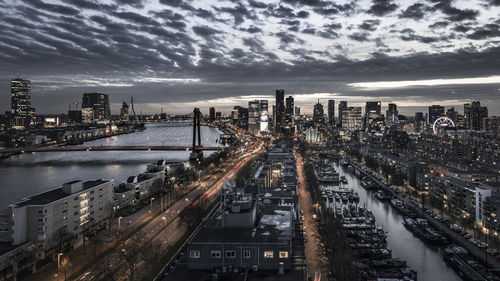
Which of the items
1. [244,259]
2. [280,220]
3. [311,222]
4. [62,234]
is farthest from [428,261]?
[62,234]

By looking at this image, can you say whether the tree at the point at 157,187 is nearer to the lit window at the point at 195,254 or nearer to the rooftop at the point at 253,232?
the rooftop at the point at 253,232

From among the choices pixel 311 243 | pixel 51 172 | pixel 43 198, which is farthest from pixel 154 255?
pixel 51 172

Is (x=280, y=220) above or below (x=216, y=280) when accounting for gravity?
above

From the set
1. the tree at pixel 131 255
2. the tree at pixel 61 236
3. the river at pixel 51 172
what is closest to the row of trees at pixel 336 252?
the tree at pixel 131 255

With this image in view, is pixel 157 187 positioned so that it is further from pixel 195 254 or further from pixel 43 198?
pixel 195 254

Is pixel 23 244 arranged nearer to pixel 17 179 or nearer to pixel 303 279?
pixel 303 279
